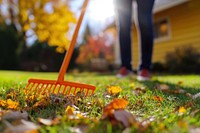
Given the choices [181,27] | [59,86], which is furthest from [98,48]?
[59,86]

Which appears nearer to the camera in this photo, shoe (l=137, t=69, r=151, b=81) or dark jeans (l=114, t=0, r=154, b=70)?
dark jeans (l=114, t=0, r=154, b=70)

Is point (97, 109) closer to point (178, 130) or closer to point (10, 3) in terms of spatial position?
point (178, 130)

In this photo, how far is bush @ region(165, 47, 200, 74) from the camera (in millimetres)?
8969

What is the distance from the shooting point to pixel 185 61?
30.6ft

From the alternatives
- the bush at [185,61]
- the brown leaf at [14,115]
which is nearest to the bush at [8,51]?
the bush at [185,61]

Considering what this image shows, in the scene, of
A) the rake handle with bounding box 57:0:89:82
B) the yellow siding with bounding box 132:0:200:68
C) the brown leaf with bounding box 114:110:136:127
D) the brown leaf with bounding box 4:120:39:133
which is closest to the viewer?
the brown leaf with bounding box 4:120:39:133

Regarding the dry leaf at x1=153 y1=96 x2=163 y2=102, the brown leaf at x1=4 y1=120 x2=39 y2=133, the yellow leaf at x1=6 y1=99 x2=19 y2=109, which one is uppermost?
the yellow leaf at x1=6 y1=99 x2=19 y2=109

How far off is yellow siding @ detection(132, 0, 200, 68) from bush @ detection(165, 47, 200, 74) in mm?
549

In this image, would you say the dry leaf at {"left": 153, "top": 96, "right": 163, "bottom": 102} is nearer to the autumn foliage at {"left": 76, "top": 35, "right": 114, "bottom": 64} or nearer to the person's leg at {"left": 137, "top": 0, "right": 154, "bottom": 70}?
the person's leg at {"left": 137, "top": 0, "right": 154, "bottom": 70}

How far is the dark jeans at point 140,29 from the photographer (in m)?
3.65

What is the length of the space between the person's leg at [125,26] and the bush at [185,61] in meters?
5.20

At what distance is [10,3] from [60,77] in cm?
1595

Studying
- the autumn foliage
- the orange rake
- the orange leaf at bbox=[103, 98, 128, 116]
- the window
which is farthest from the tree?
the orange leaf at bbox=[103, 98, 128, 116]

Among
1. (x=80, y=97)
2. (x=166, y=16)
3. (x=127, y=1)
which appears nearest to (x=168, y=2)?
(x=166, y=16)
